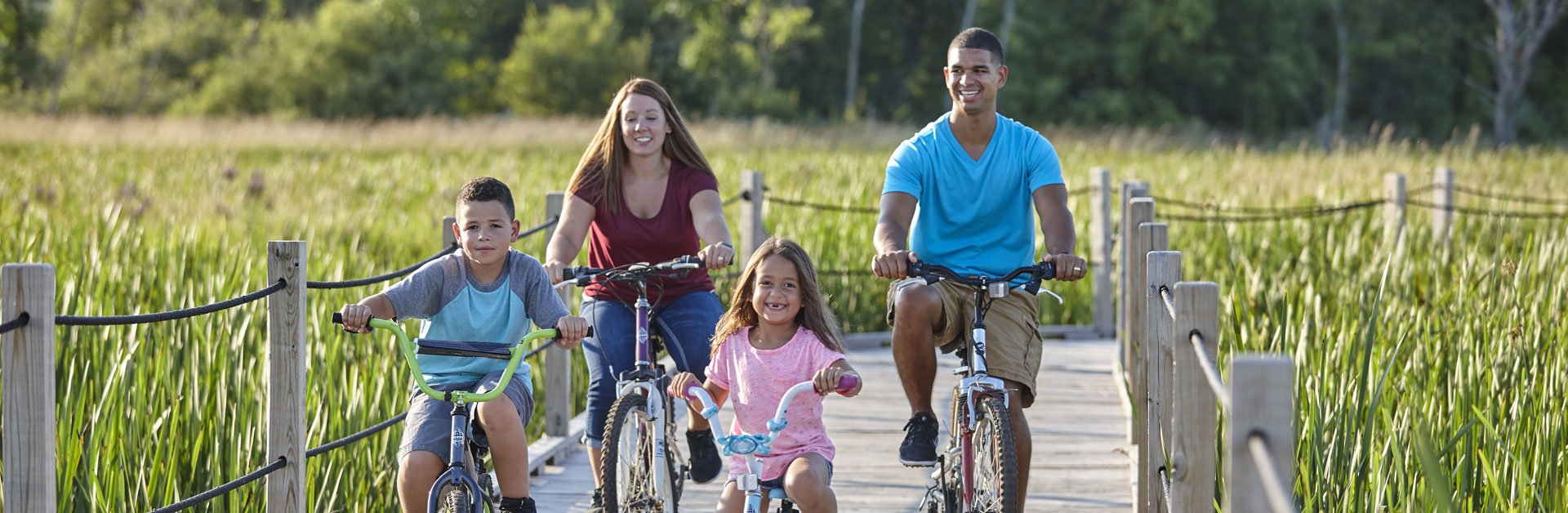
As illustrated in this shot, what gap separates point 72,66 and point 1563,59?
4895cm

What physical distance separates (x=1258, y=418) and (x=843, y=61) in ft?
143

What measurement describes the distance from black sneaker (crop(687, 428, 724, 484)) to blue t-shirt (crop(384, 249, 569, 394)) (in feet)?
2.73

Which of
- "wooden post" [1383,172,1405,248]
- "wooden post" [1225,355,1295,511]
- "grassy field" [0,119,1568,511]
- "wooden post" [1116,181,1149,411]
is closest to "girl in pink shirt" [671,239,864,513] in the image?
"grassy field" [0,119,1568,511]

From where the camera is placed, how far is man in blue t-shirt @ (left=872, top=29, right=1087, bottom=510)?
3.53 metres

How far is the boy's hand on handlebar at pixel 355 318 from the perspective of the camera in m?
2.83

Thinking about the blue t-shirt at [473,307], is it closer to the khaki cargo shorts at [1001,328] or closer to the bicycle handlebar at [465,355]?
the bicycle handlebar at [465,355]

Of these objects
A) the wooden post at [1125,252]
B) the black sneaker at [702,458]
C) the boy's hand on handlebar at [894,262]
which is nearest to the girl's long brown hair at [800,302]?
the boy's hand on handlebar at [894,262]

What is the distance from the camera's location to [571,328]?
3.00 metres

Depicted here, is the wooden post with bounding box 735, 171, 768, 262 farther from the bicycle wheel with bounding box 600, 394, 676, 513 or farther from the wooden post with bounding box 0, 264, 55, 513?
the wooden post with bounding box 0, 264, 55, 513

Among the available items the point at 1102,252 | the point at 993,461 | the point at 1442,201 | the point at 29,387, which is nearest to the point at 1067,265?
the point at 993,461

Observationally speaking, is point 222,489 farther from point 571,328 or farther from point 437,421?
point 571,328

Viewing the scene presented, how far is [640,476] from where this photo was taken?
141 inches

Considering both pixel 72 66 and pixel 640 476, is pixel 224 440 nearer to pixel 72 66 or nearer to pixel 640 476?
pixel 640 476

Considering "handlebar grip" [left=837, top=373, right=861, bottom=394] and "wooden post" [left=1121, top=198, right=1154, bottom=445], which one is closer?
"handlebar grip" [left=837, top=373, right=861, bottom=394]
